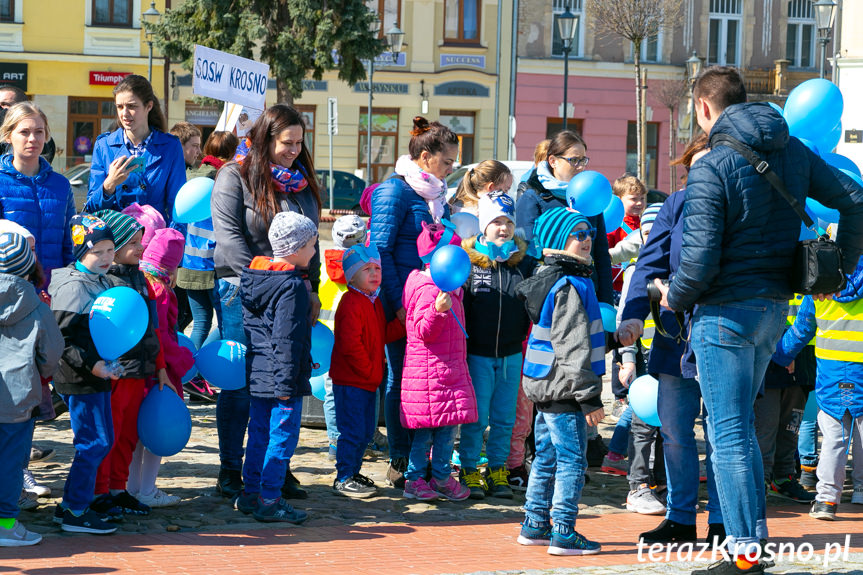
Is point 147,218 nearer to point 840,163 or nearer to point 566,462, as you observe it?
point 566,462

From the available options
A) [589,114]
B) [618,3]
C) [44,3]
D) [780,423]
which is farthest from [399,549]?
[589,114]

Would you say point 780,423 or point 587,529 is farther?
point 780,423

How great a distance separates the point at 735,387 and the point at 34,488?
3.79m

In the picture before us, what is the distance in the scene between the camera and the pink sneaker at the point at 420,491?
22.3ft

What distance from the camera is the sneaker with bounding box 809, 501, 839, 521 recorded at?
21.8ft

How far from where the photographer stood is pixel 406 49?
4009cm

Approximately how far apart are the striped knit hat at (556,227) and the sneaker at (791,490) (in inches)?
101

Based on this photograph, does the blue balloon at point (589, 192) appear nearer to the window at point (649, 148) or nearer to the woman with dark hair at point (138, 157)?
the woman with dark hair at point (138, 157)

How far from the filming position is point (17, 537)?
553cm

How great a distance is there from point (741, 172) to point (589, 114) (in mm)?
37673

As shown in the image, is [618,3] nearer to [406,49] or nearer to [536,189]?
[406,49]

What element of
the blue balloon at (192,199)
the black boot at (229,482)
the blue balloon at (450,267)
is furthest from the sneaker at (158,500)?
the blue balloon at (450,267)

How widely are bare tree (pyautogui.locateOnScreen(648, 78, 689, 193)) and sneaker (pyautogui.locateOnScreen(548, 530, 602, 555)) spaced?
35.0 meters

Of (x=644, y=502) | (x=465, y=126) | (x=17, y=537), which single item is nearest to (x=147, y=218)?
(x=17, y=537)
